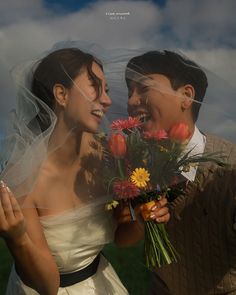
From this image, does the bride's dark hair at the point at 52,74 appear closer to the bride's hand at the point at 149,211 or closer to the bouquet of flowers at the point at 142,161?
the bouquet of flowers at the point at 142,161

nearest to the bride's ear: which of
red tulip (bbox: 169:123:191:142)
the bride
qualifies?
the bride

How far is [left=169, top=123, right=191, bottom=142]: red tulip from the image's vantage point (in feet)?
6.95

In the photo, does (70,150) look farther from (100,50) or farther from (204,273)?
(204,273)

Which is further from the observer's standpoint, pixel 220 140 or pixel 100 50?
pixel 220 140

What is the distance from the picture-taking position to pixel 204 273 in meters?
2.64

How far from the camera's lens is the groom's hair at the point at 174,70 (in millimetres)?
2143

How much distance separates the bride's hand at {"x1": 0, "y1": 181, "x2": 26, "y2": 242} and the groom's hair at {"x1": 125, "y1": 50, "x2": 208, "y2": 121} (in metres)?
0.63

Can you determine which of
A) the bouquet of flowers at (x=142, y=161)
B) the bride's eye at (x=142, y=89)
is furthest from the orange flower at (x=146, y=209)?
the bride's eye at (x=142, y=89)

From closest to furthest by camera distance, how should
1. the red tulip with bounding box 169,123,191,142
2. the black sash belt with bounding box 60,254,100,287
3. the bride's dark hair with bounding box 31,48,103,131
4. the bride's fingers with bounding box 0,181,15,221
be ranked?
the bride's fingers with bounding box 0,181,15,221, the bride's dark hair with bounding box 31,48,103,131, the red tulip with bounding box 169,123,191,142, the black sash belt with bounding box 60,254,100,287

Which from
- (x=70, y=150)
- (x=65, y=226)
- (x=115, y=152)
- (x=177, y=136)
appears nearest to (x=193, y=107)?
(x=177, y=136)

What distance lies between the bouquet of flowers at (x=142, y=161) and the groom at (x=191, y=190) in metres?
0.05

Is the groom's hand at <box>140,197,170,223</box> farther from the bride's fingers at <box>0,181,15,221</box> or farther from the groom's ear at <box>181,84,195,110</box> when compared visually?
the bride's fingers at <box>0,181,15,221</box>

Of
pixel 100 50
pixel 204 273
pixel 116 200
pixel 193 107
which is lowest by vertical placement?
pixel 204 273

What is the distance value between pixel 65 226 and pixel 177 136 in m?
0.56
